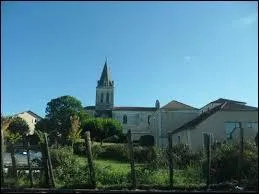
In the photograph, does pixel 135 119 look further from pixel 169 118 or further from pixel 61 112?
pixel 169 118

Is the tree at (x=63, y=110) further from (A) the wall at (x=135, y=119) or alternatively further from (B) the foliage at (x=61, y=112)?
(A) the wall at (x=135, y=119)

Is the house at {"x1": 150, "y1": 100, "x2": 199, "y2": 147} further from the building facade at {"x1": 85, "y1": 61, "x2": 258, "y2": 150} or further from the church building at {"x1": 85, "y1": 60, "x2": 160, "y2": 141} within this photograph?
the church building at {"x1": 85, "y1": 60, "x2": 160, "y2": 141}

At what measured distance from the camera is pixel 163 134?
77188 millimetres

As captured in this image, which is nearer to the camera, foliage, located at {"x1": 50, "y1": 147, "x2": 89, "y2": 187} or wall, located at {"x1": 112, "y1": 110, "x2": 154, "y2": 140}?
foliage, located at {"x1": 50, "y1": 147, "x2": 89, "y2": 187}

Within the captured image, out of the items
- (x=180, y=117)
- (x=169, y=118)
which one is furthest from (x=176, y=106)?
(x=169, y=118)

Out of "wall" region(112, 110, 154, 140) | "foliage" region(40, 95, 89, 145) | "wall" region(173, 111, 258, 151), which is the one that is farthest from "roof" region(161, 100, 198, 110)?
"wall" region(173, 111, 258, 151)

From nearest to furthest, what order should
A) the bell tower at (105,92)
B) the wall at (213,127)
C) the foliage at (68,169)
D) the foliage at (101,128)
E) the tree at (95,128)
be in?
the foliage at (68,169)
the wall at (213,127)
the tree at (95,128)
the foliage at (101,128)
the bell tower at (105,92)

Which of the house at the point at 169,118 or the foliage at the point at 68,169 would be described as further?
the house at the point at 169,118

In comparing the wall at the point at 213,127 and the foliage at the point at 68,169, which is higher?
the wall at the point at 213,127

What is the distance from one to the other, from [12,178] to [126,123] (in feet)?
349

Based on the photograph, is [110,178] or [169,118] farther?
[169,118]

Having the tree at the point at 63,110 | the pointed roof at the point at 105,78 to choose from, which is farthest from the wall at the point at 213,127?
the pointed roof at the point at 105,78

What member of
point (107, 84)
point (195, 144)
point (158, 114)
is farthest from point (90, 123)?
point (107, 84)

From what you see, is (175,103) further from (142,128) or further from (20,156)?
(20,156)
